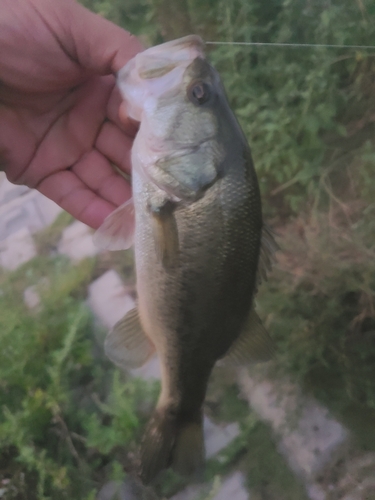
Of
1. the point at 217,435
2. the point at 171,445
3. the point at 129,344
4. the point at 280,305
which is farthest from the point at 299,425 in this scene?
the point at 129,344

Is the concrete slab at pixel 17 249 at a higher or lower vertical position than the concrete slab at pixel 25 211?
lower

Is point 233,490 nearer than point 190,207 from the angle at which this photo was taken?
No

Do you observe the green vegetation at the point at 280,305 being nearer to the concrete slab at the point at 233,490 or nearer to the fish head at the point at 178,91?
the concrete slab at the point at 233,490

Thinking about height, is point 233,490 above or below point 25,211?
below

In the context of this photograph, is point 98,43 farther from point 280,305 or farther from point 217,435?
point 217,435

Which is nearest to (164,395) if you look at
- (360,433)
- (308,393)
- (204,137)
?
(204,137)

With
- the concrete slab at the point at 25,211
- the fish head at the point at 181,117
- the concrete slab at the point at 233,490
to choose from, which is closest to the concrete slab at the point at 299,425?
the concrete slab at the point at 233,490
